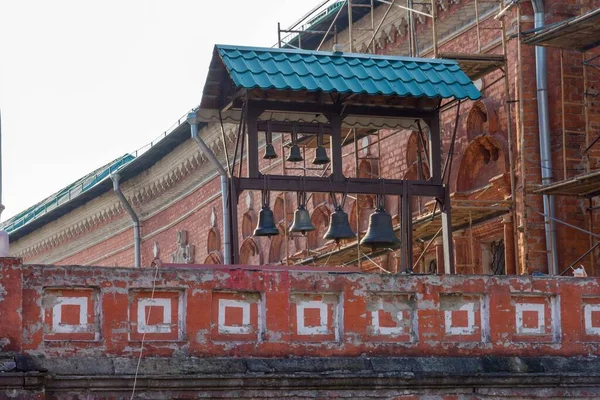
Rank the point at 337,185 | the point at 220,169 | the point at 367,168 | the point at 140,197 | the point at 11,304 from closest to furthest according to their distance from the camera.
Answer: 1. the point at 11,304
2. the point at 337,185
3. the point at 367,168
4. the point at 220,169
5. the point at 140,197

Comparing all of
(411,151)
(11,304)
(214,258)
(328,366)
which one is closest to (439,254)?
(411,151)

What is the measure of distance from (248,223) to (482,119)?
1122cm

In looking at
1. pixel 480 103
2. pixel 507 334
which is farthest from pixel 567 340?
pixel 480 103

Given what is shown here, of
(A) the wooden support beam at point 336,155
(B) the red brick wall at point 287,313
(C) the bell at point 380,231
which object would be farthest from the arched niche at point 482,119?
(B) the red brick wall at point 287,313

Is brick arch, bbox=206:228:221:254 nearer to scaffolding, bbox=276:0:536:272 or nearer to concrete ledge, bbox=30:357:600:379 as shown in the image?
scaffolding, bbox=276:0:536:272

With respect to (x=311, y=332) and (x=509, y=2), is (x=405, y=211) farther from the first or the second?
(x=509, y=2)

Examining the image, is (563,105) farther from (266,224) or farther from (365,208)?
(365,208)

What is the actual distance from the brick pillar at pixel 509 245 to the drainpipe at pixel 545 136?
984 millimetres

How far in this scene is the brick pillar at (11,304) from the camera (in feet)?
39.3

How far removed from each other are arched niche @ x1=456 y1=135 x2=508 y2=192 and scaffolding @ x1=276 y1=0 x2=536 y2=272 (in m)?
0.49

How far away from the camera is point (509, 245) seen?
22.3 metres

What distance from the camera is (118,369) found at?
12281 millimetres

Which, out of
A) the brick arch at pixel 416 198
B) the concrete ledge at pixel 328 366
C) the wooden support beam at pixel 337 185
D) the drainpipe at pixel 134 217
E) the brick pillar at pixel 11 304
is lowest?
the concrete ledge at pixel 328 366

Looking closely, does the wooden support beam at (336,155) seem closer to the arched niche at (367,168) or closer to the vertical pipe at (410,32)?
the vertical pipe at (410,32)
